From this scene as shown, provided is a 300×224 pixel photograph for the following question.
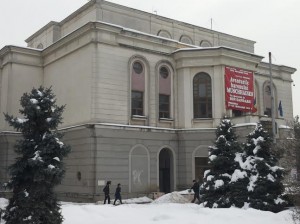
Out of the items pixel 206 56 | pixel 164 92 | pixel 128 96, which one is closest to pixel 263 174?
pixel 128 96

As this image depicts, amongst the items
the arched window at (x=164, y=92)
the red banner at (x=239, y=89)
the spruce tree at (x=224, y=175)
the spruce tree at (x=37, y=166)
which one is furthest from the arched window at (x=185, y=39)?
the spruce tree at (x=37, y=166)

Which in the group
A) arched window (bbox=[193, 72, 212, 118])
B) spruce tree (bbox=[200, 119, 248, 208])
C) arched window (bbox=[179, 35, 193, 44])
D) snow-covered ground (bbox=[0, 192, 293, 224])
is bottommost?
snow-covered ground (bbox=[0, 192, 293, 224])

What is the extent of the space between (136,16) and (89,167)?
1385 centimetres

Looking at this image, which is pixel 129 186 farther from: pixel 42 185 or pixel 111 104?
pixel 42 185

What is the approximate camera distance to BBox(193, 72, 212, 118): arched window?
111ft

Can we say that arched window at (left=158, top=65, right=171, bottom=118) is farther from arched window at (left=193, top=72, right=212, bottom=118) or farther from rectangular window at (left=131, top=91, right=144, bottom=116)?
arched window at (left=193, top=72, right=212, bottom=118)

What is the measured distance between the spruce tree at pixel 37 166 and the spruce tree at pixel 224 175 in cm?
984

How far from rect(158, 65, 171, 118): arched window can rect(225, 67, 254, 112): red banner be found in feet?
14.9

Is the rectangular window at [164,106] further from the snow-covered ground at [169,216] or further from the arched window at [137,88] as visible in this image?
the snow-covered ground at [169,216]

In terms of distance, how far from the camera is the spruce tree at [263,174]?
2100 centimetres

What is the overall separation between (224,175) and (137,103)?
36.6 ft

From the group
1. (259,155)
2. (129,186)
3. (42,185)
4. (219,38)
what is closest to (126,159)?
(129,186)

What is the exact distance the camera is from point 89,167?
28922 millimetres

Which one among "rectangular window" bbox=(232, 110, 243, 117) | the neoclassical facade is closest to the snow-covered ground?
the neoclassical facade
